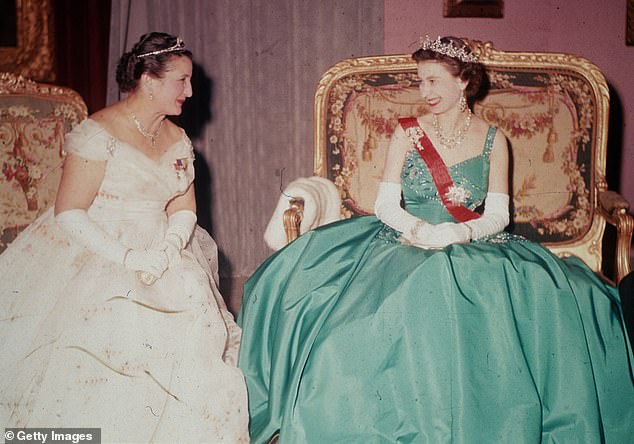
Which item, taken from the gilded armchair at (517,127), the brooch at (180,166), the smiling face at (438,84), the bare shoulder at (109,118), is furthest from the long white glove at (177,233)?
the smiling face at (438,84)

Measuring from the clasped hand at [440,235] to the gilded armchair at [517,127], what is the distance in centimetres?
66

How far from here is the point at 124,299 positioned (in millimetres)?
2113

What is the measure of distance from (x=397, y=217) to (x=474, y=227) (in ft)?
0.91

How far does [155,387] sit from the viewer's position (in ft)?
6.77

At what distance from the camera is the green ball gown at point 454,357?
83.0 inches

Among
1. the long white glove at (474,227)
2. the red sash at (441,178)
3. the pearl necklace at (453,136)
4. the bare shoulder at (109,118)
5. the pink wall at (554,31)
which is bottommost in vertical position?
the long white glove at (474,227)

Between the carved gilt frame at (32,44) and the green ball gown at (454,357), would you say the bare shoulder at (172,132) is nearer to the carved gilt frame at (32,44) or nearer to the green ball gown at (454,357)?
the green ball gown at (454,357)

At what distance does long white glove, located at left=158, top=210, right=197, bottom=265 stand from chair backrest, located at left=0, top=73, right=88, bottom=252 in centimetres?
76

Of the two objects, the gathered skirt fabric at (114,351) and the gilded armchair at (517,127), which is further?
the gilded armchair at (517,127)

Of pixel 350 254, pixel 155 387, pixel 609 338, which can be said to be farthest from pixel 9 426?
pixel 609 338

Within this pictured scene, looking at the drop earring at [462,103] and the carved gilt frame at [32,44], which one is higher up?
the carved gilt frame at [32,44]

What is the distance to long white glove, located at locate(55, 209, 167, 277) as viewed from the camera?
7.07 feet

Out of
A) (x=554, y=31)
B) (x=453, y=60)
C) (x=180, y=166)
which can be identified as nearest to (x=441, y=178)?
(x=453, y=60)

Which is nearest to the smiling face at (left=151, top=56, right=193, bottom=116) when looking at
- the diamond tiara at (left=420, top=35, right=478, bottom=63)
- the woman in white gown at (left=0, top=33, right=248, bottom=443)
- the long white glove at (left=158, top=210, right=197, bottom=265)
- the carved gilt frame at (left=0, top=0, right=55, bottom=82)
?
the woman in white gown at (left=0, top=33, right=248, bottom=443)
